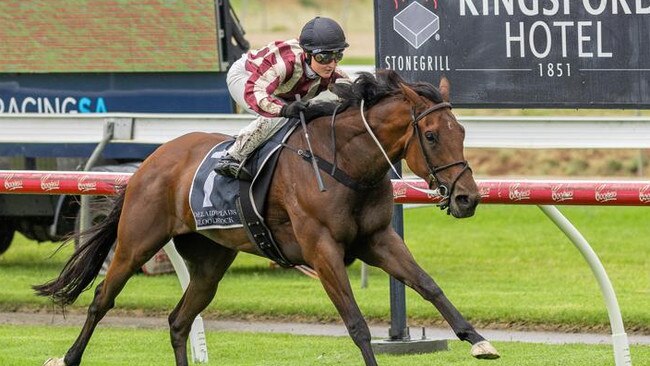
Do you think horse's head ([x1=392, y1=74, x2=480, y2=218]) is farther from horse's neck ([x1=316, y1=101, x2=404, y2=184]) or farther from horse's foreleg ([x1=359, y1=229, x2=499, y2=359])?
horse's foreleg ([x1=359, y1=229, x2=499, y2=359])

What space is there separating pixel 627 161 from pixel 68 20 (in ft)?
31.5

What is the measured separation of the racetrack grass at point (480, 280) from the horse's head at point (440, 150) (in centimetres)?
356

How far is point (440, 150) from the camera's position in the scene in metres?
6.19

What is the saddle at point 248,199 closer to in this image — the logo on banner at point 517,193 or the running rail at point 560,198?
the running rail at point 560,198

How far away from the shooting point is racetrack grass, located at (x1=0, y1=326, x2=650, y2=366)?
25.5 feet

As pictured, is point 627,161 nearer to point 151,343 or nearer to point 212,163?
point 151,343

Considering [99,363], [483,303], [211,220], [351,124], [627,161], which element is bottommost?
[627,161]

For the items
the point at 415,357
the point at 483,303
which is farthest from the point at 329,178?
the point at 483,303

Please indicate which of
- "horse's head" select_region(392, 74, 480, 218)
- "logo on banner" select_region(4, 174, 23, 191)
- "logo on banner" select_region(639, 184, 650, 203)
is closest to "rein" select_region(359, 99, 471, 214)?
"horse's head" select_region(392, 74, 480, 218)

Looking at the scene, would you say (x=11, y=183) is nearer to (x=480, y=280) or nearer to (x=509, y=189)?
(x=509, y=189)

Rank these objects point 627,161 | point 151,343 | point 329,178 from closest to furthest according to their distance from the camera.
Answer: point 329,178 → point 151,343 → point 627,161

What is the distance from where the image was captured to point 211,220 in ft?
23.2

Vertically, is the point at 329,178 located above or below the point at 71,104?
above

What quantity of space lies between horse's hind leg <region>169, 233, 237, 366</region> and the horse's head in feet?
5.03
